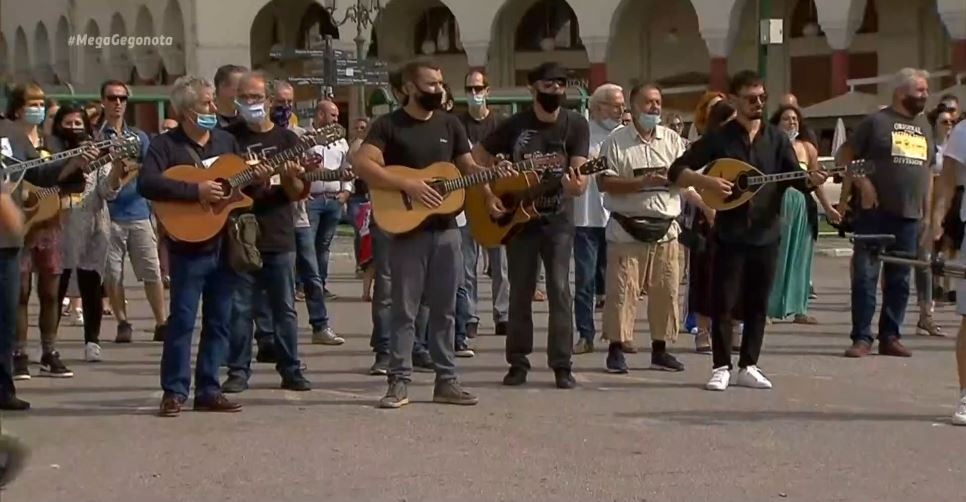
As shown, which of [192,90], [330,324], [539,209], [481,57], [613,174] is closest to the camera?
[192,90]

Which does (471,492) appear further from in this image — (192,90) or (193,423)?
(192,90)

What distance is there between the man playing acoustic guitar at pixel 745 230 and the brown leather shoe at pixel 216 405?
2.82 meters

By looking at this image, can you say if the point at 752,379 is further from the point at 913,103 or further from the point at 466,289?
the point at 466,289

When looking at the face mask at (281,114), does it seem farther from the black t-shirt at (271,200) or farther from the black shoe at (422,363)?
the black shoe at (422,363)

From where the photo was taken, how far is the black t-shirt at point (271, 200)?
9.90 meters

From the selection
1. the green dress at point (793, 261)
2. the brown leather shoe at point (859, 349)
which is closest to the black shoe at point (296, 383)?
the brown leather shoe at point (859, 349)

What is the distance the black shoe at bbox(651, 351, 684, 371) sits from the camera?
36.4 ft

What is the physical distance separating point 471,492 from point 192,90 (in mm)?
3158

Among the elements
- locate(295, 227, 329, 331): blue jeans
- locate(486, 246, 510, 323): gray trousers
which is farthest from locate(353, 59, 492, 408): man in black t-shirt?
locate(486, 246, 510, 323): gray trousers

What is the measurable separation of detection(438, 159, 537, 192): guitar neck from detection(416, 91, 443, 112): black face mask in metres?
0.42

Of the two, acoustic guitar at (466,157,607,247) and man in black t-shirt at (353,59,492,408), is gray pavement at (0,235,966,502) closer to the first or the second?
man in black t-shirt at (353,59,492,408)

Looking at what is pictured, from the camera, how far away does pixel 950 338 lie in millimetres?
13039

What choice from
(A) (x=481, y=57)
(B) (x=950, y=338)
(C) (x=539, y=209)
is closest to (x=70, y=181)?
(C) (x=539, y=209)

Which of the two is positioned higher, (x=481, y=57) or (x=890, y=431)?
(x=481, y=57)
